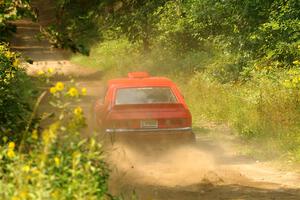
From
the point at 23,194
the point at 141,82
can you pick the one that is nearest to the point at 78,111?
the point at 23,194

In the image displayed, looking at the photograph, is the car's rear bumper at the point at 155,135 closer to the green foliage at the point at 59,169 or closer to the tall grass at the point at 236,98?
the tall grass at the point at 236,98

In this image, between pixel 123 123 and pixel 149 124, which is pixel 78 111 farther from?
pixel 149 124

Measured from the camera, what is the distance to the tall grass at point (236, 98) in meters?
15.2

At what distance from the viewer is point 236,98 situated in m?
18.8

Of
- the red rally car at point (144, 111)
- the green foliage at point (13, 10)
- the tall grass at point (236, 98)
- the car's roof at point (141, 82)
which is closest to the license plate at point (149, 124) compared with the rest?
the red rally car at point (144, 111)

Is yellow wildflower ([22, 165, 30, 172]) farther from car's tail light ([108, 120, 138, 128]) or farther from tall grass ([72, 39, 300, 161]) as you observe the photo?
tall grass ([72, 39, 300, 161])

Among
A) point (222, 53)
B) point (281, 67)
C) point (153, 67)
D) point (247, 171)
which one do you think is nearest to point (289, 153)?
point (247, 171)

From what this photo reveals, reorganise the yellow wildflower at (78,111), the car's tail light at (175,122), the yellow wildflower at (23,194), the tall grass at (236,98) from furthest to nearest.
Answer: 1. the tall grass at (236,98)
2. the car's tail light at (175,122)
3. the yellow wildflower at (78,111)
4. the yellow wildflower at (23,194)

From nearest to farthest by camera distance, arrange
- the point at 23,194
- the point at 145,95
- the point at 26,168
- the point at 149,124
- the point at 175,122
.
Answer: the point at 23,194 → the point at 26,168 → the point at 149,124 → the point at 175,122 → the point at 145,95

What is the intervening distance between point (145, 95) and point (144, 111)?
567mm

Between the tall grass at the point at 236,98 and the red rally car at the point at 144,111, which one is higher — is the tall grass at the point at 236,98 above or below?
below

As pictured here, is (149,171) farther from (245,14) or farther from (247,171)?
(245,14)

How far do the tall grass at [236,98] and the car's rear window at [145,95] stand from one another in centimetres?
233

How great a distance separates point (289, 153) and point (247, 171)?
4.54 feet
